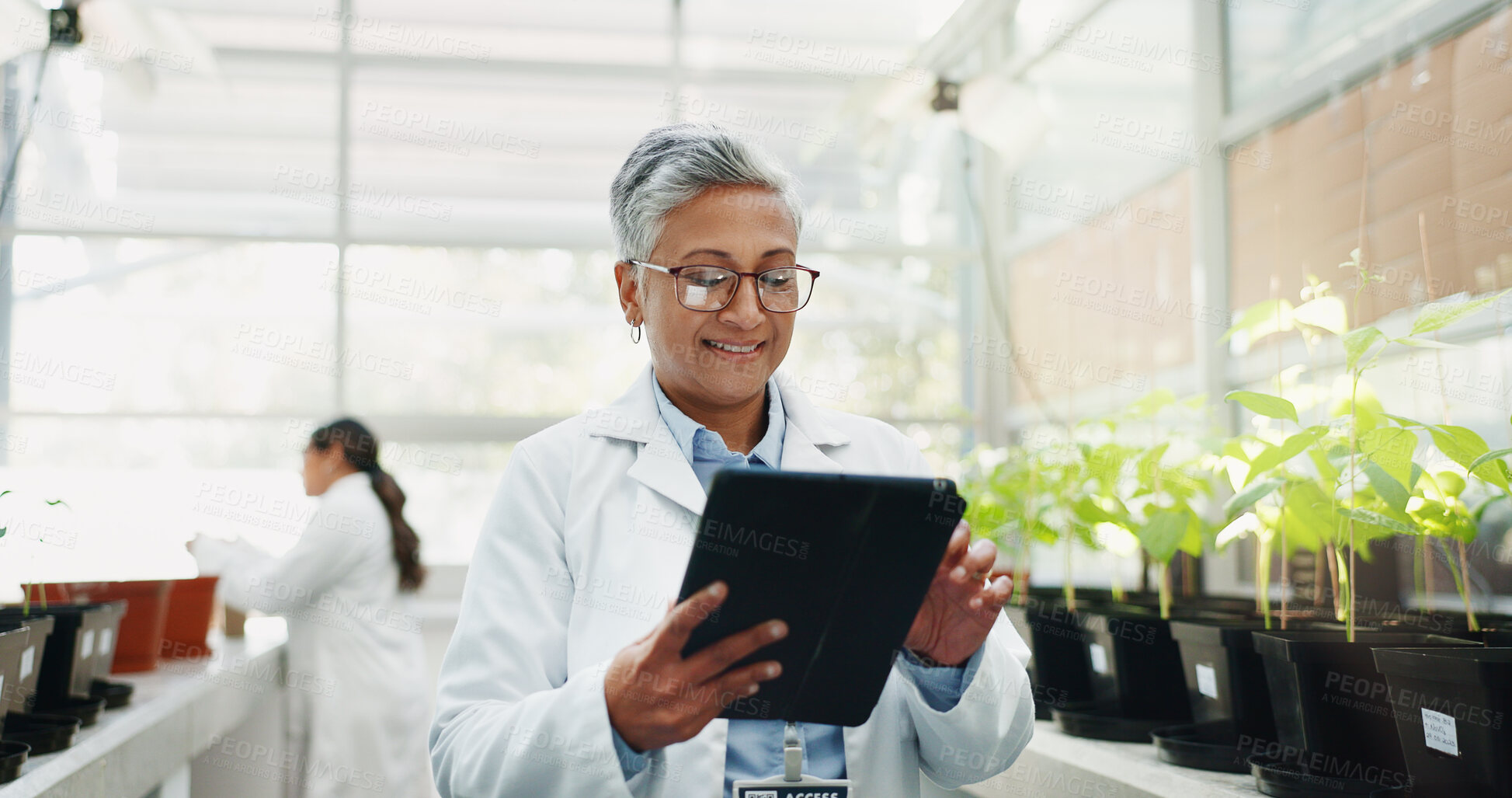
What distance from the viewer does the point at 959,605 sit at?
1.01m

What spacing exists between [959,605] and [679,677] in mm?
304

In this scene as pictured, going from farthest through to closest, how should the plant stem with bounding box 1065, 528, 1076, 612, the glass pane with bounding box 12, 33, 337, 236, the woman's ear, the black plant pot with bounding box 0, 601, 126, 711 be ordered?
the glass pane with bounding box 12, 33, 337, 236 → the plant stem with bounding box 1065, 528, 1076, 612 → the black plant pot with bounding box 0, 601, 126, 711 → the woman's ear

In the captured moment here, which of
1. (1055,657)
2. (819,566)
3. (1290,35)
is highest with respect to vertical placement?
(1290,35)

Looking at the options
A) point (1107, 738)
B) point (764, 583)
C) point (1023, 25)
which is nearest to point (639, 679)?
point (764, 583)

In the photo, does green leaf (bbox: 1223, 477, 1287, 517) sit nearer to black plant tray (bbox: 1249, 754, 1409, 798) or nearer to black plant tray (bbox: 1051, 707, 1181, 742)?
black plant tray (bbox: 1249, 754, 1409, 798)

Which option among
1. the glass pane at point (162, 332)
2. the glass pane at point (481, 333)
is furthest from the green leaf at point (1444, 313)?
the glass pane at point (162, 332)

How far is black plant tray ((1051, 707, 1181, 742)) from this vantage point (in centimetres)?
176

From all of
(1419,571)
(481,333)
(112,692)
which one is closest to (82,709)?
(112,692)

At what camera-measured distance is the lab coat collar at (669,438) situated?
124 centimetres

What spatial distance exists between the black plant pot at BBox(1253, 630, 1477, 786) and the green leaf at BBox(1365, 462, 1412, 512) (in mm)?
172

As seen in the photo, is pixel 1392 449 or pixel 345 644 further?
pixel 345 644

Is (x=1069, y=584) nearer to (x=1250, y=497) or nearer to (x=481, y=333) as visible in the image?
(x=1250, y=497)

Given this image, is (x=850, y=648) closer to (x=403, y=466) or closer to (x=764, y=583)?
(x=764, y=583)

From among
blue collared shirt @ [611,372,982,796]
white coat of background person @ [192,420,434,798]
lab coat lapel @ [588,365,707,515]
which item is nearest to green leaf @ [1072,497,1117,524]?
blue collared shirt @ [611,372,982,796]
